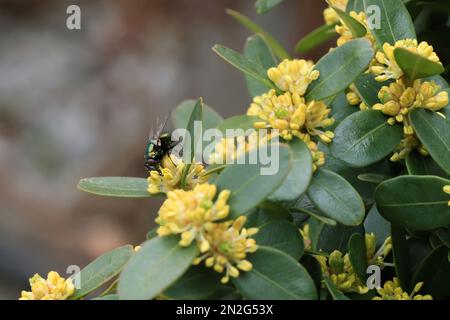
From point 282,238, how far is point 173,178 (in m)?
0.15

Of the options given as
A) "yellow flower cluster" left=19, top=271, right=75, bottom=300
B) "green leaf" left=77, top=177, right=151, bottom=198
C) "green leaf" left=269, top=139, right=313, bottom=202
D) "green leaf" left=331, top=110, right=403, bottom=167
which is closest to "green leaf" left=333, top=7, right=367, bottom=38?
"green leaf" left=331, top=110, right=403, bottom=167

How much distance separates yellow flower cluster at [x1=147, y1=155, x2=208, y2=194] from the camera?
2.60 ft

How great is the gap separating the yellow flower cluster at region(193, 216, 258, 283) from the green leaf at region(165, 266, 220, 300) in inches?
0.4

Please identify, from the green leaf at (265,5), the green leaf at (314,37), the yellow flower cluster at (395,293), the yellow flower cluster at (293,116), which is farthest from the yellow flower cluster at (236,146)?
the green leaf at (314,37)

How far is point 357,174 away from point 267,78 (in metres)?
0.18

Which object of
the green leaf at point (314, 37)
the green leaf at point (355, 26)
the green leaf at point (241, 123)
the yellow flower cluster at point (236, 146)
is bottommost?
the yellow flower cluster at point (236, 146)

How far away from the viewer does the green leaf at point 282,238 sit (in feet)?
2.42

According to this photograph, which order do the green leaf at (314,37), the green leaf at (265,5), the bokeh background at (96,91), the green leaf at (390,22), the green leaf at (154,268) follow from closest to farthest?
1. the green leaf at (154,268)
2. the green leaf at (390,22)
3. the green leaf at (265,5)
4. the green leaf at (314,37)
5. the bokeh background at (96,91)

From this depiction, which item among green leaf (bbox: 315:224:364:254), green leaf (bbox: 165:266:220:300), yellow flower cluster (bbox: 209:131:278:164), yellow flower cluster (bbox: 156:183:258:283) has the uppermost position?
yellow flower cluster (bbox: 209:131:278:164)

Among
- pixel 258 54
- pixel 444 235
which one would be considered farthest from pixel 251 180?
pixel 258 54

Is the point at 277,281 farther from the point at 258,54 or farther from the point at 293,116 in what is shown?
the point at 258,54

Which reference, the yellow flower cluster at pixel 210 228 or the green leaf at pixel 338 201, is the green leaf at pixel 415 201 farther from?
the yellow flower cluster at pixel 210 228

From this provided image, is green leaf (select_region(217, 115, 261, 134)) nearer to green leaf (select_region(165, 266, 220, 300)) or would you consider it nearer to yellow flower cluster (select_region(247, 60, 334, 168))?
yellow flower cluster (select_region(247, 60, 334, 168))

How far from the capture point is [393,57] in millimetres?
772
